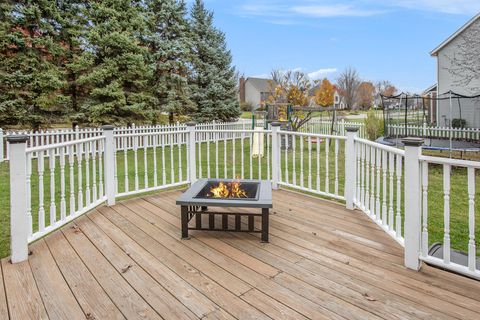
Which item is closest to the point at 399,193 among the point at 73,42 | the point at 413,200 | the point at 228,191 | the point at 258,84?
the point at 413,200

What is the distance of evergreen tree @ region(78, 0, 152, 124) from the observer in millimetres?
11648

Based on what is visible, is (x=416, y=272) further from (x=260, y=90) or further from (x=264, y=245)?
(x=260, y=90)

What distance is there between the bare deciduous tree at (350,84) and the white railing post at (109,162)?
41.6 meters

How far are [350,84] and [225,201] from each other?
142 feet

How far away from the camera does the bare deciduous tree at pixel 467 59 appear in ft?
45.6

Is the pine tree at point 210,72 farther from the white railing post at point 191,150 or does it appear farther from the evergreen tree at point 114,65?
the white railing post at point 191,150

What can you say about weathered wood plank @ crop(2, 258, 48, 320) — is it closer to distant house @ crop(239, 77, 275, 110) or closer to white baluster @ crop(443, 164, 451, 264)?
white baluster @ crop(443, 164, 451, 264)

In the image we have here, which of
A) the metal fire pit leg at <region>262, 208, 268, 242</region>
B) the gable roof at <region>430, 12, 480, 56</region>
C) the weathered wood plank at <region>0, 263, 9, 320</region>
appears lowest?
the weathered wood plank at <region>0, 263, 9, 320</region>

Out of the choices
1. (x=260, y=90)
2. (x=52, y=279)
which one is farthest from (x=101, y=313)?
(x=260, y=90)

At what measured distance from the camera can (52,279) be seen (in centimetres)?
243

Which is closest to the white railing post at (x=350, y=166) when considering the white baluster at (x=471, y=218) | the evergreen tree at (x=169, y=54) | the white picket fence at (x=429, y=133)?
the white baluster at (x=471, y=218)

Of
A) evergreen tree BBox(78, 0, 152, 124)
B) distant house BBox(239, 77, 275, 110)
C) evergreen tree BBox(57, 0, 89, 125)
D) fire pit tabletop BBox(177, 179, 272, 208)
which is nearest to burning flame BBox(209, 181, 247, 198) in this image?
fire pit tabletop BBox(177, 179, 272, 208)

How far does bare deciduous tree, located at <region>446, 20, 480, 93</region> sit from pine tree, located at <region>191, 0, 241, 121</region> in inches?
409

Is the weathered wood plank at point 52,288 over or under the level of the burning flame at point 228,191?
under
